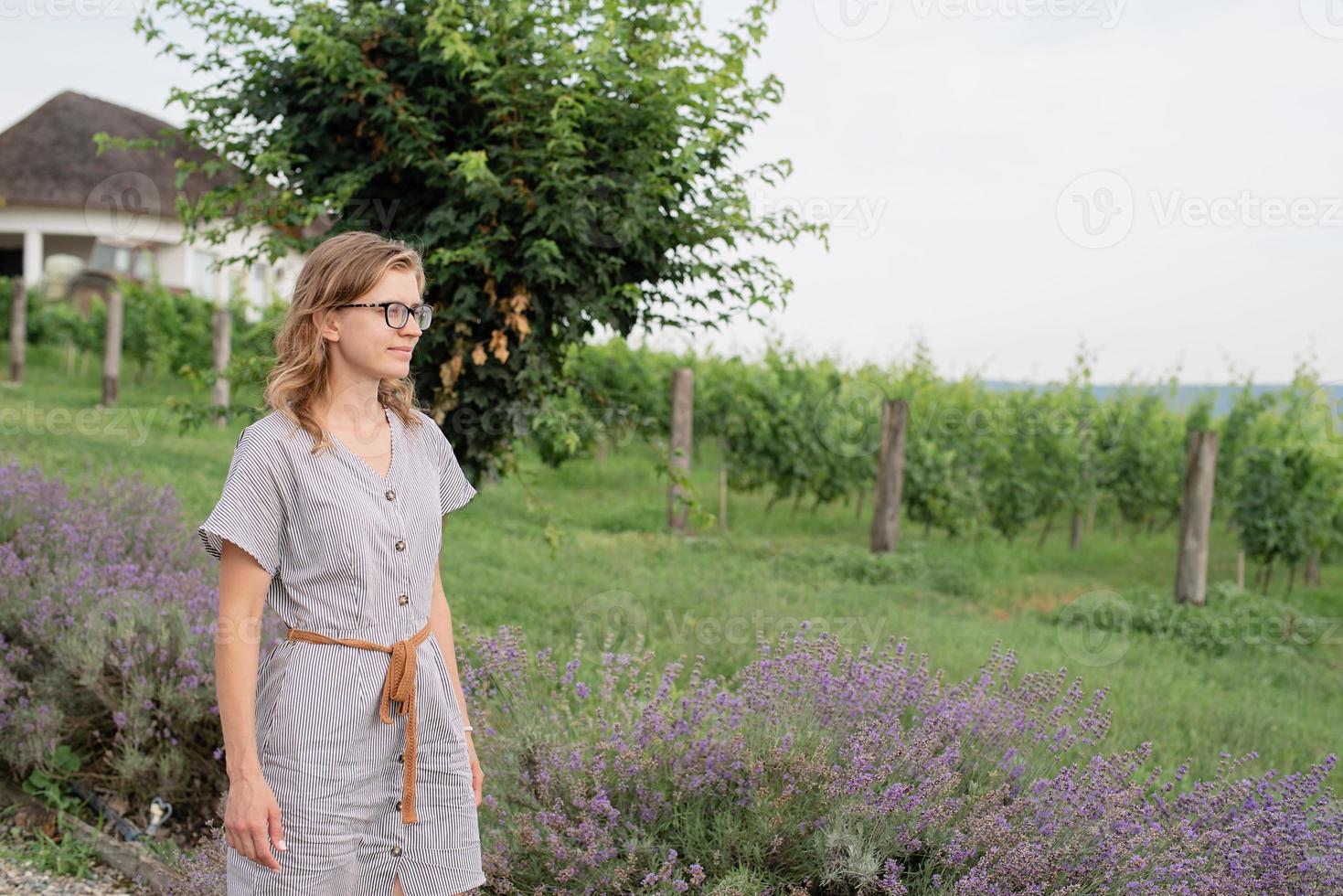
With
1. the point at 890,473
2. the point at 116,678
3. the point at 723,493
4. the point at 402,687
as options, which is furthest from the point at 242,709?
the point at 723,493

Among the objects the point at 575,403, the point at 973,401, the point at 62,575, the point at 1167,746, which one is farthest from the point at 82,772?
the point at 973,401

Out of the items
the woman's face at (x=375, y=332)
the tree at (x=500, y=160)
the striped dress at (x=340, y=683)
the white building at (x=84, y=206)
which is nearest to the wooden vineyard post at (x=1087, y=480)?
the tree at (x=500, y=160)

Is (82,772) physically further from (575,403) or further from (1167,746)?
(1167,746)

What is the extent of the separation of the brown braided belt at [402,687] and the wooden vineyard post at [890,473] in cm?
826

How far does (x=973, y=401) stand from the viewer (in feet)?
44.9

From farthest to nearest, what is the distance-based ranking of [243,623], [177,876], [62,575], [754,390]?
[754,390]
[62,575]
[177,876]
[243,623]

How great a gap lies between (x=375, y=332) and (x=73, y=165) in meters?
31.4

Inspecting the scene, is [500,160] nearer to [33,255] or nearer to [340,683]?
[340,683]

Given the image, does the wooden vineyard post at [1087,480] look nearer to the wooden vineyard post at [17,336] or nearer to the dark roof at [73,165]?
the wooden vineyard post at [17,336]

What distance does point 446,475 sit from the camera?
2441mm

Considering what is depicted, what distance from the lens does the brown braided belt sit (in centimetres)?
211

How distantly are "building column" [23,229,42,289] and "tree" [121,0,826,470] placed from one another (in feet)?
85.5

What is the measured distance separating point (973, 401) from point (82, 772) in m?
11.4

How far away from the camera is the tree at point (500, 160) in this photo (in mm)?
4359
